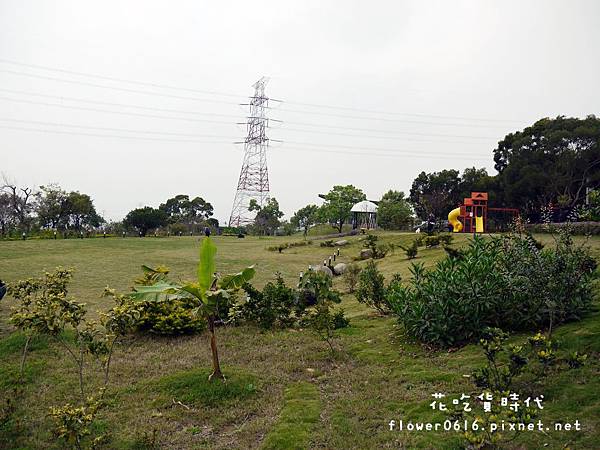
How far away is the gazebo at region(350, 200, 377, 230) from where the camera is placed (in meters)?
41.1

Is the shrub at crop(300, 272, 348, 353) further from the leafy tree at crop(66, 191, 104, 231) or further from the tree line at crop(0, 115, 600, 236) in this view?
the leafy tree at crop(66, 191, 104, 231)

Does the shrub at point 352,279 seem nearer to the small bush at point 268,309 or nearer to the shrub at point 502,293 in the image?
→ the small bush at point 268,309

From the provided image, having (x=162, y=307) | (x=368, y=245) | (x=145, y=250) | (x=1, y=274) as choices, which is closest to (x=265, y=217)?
(x=145, y=250)

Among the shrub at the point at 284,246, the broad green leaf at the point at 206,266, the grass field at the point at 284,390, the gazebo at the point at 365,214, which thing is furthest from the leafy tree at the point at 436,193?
the broad green leaf at the point at 206,266

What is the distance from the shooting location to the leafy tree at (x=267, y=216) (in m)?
48.6

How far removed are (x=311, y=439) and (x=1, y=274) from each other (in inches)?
549

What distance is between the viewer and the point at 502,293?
606 cm

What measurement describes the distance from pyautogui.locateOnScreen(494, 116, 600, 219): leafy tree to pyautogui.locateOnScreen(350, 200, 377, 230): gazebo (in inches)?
515

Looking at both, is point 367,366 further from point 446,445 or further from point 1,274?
point 1,274

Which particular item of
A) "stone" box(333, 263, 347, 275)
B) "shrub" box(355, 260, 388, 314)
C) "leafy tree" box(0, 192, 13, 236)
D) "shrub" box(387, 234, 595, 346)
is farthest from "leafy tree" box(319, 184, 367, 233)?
→ "shrub" box(387, 234, 595, 346)

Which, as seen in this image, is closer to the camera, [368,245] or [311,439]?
[311,439]

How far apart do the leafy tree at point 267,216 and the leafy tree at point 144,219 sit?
11421 mm

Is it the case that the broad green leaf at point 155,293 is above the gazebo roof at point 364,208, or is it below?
below

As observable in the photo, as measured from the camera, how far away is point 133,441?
416 cm
